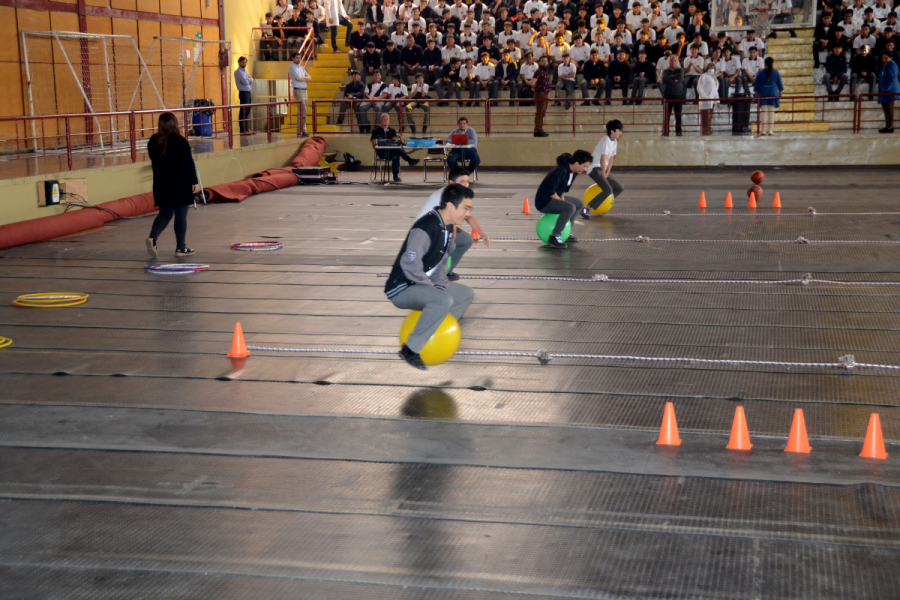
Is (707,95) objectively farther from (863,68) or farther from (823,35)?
(823,35)

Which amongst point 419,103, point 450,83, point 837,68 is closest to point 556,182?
point 419,103

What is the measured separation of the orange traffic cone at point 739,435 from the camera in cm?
554

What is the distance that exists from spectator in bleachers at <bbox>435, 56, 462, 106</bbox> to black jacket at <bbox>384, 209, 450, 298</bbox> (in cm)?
2053

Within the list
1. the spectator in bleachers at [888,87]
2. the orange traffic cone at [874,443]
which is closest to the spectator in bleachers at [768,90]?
the spectator in bleachers at [888,87]

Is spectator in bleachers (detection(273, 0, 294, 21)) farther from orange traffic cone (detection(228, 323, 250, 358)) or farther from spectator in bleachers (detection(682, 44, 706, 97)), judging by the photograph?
orange traffic cone (detection(228, 323, 250, 358))

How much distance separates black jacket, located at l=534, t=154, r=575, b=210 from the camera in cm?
1234

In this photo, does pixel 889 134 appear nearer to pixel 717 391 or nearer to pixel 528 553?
pixel 717 391

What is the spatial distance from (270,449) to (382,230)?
9.34 metres

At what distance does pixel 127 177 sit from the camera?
55.5ft

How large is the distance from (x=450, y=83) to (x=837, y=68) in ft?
35.6

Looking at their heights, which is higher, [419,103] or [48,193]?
[419,103]

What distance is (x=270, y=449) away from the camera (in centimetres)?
567

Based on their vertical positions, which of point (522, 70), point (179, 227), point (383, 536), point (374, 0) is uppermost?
point (374, 0)

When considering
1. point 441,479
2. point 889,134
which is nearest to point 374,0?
point 889,134
